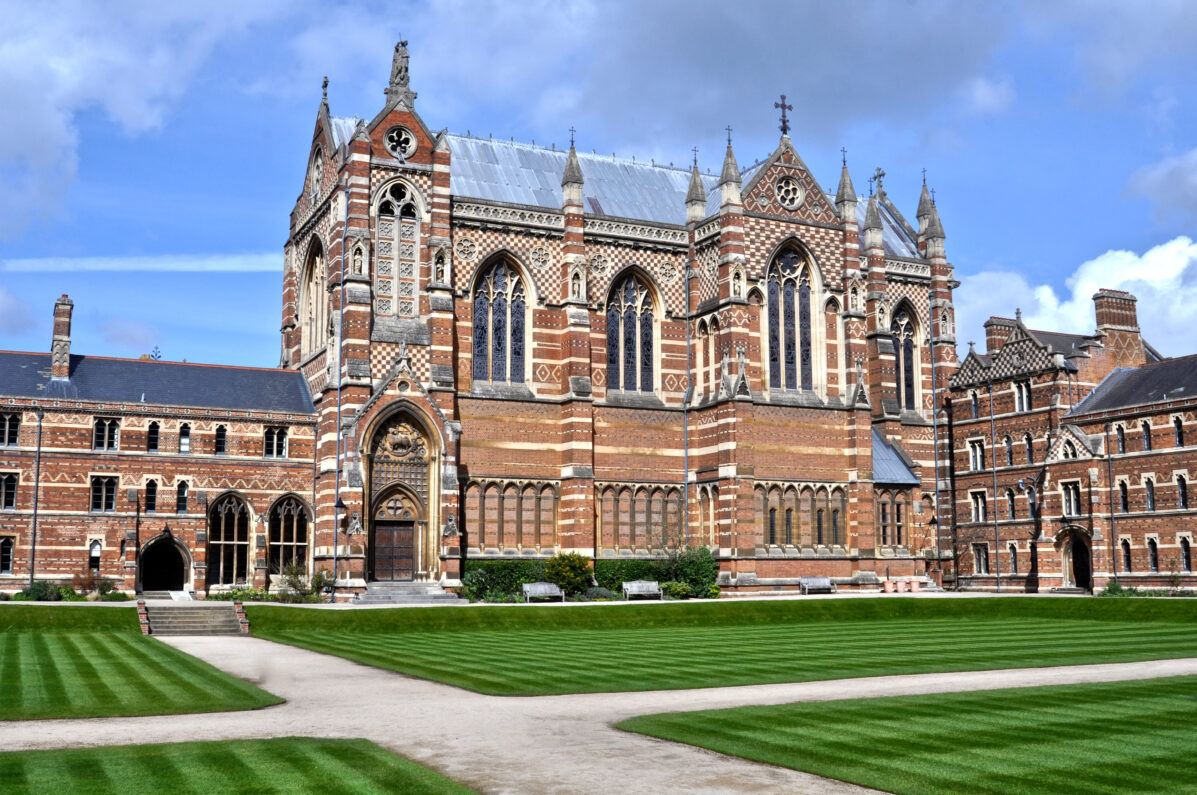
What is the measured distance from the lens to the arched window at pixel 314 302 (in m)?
55.9

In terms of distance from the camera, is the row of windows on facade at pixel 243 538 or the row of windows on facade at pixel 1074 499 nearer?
the row of windows on facade at pixel 1074 499

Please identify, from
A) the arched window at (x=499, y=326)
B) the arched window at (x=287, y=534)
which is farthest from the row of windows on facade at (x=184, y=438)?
the arched window at (x=499, y=326)

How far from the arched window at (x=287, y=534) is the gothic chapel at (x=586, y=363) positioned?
1.26m

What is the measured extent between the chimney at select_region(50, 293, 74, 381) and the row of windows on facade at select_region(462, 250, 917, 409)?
59.1 feet

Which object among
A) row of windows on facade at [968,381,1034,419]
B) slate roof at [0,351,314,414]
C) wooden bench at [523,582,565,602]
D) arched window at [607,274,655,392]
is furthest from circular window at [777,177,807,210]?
slate roof at [0,351,314,414]

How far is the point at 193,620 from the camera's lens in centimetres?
3766

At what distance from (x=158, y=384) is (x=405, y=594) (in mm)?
15531

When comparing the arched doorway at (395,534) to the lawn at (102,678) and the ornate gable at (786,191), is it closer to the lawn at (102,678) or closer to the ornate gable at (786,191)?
Answer: the lawn at (102,678)

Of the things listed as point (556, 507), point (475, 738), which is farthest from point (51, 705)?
point (556, 507)

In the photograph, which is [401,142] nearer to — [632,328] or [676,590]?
[632,328]

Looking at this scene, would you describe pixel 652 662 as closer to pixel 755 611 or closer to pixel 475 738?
pixel 475 738

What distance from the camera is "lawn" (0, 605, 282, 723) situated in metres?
19.0

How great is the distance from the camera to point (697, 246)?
59062mm

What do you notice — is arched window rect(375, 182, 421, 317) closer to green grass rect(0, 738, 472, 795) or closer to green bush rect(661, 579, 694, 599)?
green bush rect(661, 579, 694, 599)
